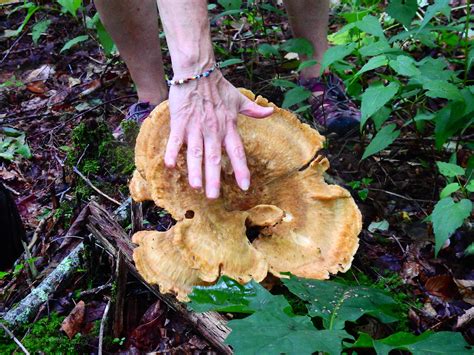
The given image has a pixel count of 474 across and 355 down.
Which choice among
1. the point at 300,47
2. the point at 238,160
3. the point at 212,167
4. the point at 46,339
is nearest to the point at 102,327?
the point at 46,339

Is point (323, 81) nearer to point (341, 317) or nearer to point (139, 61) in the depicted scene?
point (139, 61)

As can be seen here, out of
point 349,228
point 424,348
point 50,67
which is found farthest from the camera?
point 50,67

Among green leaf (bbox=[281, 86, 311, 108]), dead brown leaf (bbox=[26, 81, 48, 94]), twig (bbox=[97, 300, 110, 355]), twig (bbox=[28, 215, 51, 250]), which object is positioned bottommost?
dead brown leaf (bbox=[26, 81, 48, 94])

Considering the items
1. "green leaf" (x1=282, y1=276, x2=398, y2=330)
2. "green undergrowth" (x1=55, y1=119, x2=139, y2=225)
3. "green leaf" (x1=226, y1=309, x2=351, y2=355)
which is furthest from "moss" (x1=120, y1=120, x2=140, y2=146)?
"green leaf" (x1=226, y1=309, x2=351, y2=355)

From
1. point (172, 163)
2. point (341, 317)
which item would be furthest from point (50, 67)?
point (341, 317)

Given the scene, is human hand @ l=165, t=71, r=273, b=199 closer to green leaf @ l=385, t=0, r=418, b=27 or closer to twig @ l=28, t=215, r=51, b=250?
green leaf @ l=385, t=0, r=418, b=27

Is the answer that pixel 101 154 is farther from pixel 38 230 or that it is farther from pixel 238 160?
pixel 238 160

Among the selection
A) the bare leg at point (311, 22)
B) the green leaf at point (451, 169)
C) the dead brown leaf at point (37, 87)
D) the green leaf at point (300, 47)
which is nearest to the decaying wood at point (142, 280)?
the green leaf at point (451, 169)
